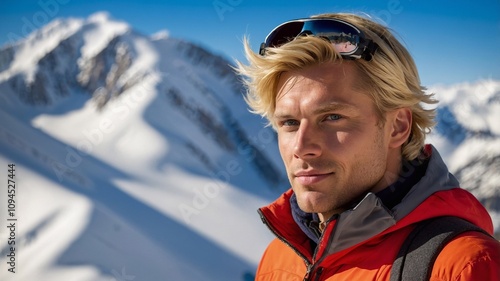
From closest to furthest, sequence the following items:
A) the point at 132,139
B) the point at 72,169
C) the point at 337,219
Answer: the point at 337,219
the point at 72,169
the point at 132,139

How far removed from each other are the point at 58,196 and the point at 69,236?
14242 mm

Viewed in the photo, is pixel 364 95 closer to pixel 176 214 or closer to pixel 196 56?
pixel 176 214

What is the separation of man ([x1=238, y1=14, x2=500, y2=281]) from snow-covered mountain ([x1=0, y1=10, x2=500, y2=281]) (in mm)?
3651

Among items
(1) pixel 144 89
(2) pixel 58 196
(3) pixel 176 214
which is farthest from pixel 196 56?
(2) pixel 58 196

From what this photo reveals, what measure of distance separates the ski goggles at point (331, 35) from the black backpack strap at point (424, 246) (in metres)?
0.83

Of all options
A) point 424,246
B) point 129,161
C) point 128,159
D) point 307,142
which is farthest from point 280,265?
point 128,159

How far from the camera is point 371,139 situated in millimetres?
2266

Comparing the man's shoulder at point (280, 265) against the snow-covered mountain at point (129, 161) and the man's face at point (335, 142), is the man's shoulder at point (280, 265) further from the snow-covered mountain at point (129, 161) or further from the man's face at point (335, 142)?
the snow-covered mountain at point (129, 161)

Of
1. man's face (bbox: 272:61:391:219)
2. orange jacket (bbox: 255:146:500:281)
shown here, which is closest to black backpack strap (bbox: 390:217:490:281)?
orange jacket (bbox: 255:146:500:281)

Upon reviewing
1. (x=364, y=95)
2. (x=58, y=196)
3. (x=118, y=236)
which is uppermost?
(x=58, y=196)

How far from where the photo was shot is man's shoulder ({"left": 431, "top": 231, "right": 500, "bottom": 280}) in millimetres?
1630

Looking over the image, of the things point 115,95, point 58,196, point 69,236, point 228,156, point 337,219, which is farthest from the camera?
point 115,95

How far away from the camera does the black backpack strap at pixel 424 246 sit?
5.65ft

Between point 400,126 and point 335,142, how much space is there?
412mm
